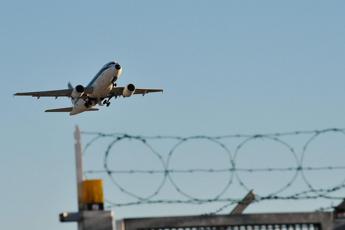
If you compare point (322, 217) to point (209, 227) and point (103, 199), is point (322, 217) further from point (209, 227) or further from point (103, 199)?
point (103, 199)

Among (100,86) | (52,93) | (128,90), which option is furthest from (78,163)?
(52,93)

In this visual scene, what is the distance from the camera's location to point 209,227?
18.7 metres

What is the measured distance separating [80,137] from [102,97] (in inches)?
3009

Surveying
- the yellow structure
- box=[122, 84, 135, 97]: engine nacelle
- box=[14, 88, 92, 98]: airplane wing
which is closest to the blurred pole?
the yellow structure

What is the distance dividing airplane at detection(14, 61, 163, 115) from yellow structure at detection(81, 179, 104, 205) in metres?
71.4

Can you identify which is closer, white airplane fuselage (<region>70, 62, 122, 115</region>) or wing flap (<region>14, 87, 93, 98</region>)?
white airplane fuselage (<region>70, 62, 122, 115</region>)

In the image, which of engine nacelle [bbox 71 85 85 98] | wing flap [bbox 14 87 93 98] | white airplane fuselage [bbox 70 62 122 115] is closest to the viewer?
white airplane fuselage [bbox 70 62 122 115]

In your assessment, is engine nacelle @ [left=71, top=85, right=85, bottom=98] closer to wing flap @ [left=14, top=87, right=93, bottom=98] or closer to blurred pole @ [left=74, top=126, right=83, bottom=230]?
wing flap @ [left=14, top=87, right=93, bottom=98]

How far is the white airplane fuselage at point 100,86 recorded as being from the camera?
293ft

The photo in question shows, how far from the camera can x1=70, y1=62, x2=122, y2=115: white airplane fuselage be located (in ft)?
293

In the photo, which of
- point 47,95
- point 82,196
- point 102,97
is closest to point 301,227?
point 82,196

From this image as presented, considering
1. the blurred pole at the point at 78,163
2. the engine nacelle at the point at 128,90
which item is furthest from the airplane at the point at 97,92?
the blurred pole at the point at 78,163

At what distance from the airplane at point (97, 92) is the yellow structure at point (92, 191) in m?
71.4

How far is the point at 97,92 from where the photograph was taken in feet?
304
